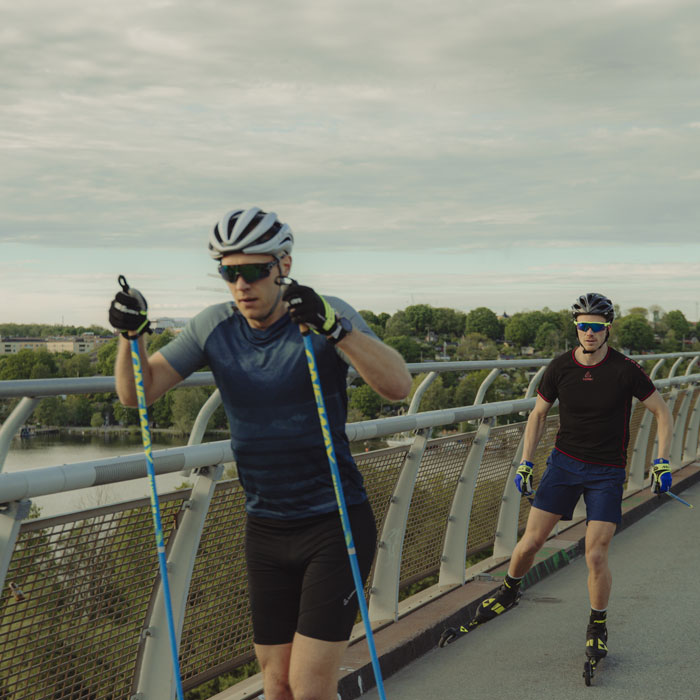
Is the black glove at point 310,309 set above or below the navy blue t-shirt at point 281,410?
above

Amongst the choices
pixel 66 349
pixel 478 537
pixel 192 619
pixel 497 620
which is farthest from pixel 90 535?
pixel 66 349

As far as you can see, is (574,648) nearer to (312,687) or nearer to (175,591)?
(175,591)

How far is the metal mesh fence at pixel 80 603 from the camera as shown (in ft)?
12.7

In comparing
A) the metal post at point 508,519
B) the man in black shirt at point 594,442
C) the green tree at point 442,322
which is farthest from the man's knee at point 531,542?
the green tree at point 442,322

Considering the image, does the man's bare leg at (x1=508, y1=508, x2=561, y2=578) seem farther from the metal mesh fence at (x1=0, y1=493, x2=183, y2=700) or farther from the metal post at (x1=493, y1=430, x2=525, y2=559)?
the metal mesh fence at (x1=0, y1=493, x2=183, y2=700)

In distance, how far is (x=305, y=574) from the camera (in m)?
3.45

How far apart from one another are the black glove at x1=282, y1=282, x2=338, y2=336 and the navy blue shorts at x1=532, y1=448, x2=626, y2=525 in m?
3.53

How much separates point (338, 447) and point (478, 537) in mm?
5119

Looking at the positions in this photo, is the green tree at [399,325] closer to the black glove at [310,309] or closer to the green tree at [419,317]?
the green tree at [419,317]

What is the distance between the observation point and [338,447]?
340 centimetres

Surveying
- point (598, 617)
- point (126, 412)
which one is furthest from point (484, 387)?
point (126, 412)

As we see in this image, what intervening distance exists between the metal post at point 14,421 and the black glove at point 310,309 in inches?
44.2

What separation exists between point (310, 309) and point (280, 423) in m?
0.46

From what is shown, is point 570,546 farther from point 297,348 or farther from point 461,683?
point 297,348
